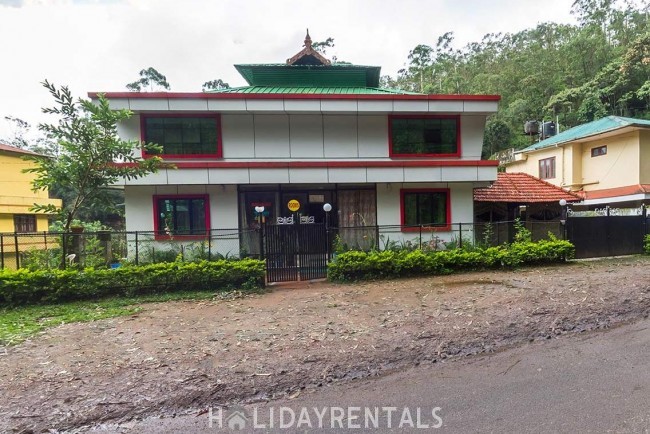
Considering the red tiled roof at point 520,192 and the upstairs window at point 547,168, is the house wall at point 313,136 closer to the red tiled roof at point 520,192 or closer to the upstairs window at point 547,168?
the red tiled roof at point 520,192

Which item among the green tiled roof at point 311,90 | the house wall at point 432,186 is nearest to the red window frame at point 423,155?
the house wall at point 432,186

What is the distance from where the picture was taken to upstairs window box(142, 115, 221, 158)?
1048cm

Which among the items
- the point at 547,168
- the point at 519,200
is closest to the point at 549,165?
the point at 547,168

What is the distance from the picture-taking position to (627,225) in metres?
11.6

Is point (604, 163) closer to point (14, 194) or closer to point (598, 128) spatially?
point (598, 128)

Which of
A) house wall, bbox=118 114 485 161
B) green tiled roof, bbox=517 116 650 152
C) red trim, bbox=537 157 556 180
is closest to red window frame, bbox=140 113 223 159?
house wall, bbox=118 114 485 161

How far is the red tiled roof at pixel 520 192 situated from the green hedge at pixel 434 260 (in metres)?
2.73

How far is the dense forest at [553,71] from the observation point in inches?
1113

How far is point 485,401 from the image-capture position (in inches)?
122

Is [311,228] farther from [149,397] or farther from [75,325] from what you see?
[149,397]

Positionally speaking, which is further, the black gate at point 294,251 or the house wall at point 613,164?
the house wall at point 613,164

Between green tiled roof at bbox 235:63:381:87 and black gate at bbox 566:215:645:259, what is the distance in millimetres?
8870

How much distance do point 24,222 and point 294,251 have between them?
60.8 ft

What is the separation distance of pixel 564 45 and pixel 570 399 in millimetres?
46341
